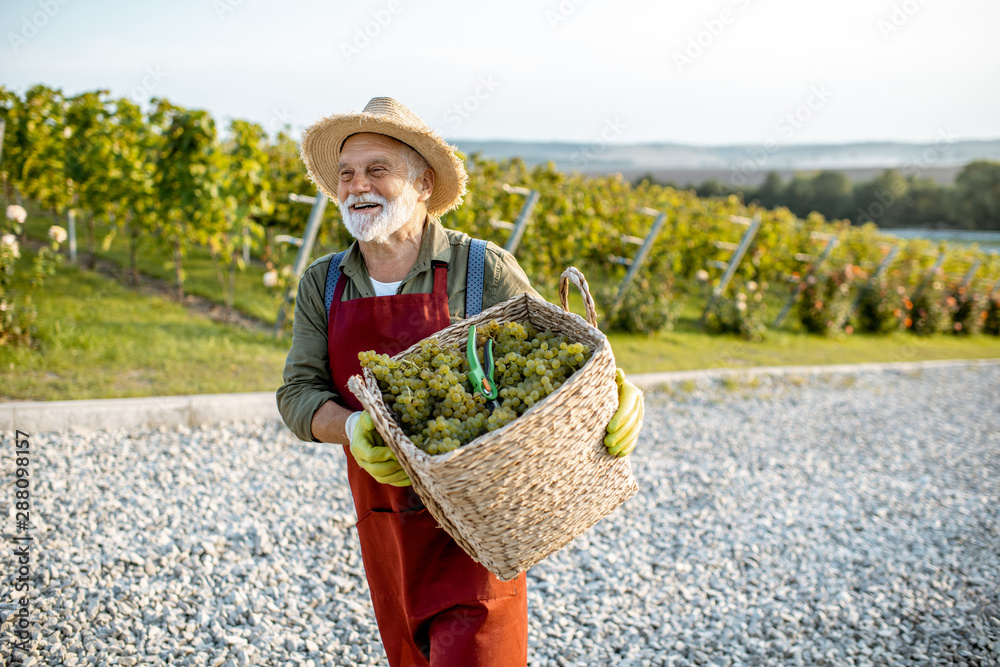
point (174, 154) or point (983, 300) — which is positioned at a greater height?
point (174, 154)

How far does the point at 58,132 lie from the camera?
282 inches

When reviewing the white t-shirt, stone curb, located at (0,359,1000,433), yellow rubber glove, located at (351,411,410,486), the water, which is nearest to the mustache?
the white t-shirt

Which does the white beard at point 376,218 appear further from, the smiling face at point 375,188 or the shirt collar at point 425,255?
the shirt collar at point 425,255

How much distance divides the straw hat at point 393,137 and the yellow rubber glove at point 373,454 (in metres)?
→ 0.80

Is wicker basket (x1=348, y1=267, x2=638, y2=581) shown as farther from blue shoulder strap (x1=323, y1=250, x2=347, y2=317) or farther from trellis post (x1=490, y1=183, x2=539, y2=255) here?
trellis post (x1=490, y1=183, x2=539, y2=255)

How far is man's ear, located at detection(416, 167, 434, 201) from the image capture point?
186cm

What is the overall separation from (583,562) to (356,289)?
198 cm

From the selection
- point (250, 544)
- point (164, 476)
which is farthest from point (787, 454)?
point (164, 476)

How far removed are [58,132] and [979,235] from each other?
46749 millimetres

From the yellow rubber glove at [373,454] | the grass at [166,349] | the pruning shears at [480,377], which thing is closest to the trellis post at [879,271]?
the grass at [166,349]

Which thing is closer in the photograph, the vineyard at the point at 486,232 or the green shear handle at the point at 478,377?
the green shear handle at the point at 478,377

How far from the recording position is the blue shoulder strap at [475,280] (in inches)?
69.8

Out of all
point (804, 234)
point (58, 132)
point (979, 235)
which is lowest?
point (979, 235)

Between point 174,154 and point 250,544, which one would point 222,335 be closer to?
point 174,154
